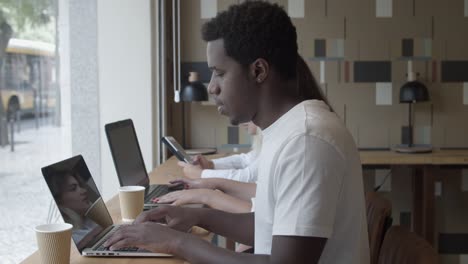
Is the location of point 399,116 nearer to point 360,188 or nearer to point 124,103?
point 124,103

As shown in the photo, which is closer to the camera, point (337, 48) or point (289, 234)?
point (289, 234)

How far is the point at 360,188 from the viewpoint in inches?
44.9

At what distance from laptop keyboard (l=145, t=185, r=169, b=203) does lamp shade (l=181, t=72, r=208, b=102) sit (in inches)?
50.4

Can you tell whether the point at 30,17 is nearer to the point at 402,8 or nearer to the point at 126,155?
the point at 126,155

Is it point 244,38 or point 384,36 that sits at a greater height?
point 384,36

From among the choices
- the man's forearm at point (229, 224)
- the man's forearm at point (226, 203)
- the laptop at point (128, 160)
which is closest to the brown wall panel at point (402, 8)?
the laptop at point (128, 160)

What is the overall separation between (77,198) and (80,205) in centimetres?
2

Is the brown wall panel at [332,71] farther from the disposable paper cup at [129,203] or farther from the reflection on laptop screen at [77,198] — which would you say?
the reflection on laptop screen at [77,198]

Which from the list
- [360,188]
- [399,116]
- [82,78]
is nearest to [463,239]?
[399,116]

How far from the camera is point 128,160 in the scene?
2.13 meters

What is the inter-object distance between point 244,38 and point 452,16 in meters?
2.93

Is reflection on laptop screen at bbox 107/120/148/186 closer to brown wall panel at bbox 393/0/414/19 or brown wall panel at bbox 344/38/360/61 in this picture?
brown wall panel at bbox 344/38/360/61

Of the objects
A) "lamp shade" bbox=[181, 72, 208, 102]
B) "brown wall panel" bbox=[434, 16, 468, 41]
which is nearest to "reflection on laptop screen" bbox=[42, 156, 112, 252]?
"lamp shade" bbox=[181, 72, 208, 102]

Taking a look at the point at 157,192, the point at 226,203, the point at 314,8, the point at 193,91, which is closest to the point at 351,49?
the point at 314,8
